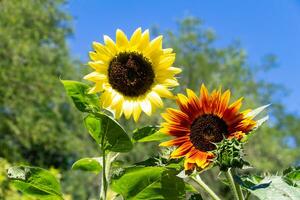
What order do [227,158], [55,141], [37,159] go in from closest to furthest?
[227,158]
[55,141]
[37,159]

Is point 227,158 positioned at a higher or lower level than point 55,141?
lower

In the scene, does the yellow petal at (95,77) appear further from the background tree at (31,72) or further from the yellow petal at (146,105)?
the background tree at (31,72)

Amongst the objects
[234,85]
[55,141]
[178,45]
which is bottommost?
[55,141]

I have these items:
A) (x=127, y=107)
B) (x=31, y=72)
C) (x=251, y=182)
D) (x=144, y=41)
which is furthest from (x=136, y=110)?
(x=31, y=72)

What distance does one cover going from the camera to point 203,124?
833 mm

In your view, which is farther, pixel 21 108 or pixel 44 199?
pixel 21 108

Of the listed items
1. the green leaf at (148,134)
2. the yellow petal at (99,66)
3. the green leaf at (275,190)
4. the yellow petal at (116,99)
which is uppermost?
the yellow petal at (99,66)

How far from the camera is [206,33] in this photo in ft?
65.5

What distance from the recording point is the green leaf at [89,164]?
0.91 meters

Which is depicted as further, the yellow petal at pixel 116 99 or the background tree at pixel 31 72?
the background tree at pixel 31 72

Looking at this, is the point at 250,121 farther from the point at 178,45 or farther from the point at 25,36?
the point at 178,45

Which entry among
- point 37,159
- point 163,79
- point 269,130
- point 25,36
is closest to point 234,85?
point 269,130

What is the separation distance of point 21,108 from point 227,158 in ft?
43.1

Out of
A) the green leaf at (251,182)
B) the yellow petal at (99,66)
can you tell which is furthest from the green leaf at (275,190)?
the yellow petal at (99,66)
